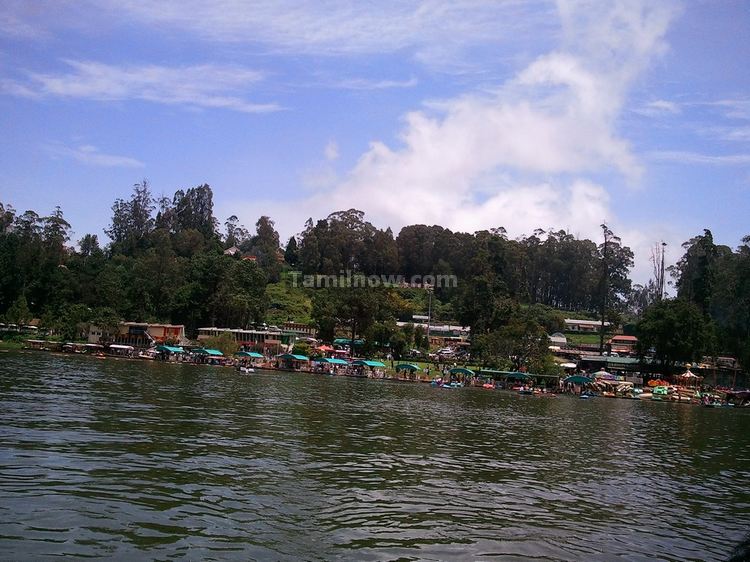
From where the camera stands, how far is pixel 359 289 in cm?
8312

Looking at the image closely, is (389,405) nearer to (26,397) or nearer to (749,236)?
(26,397)

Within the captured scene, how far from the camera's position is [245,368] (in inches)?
2522

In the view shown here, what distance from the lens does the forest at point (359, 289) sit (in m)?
75.9

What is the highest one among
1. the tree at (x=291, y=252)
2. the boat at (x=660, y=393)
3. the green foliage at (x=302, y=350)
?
the tree at (x=291, y=252)

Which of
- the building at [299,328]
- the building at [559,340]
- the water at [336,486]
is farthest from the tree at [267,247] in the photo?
the water at [336,486]

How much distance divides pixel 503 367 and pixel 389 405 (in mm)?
36538

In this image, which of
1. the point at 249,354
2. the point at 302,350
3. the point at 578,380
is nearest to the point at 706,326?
the point at 578,380

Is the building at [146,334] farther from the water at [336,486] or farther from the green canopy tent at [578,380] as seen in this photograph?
the water at [336,486]

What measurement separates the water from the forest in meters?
47.8

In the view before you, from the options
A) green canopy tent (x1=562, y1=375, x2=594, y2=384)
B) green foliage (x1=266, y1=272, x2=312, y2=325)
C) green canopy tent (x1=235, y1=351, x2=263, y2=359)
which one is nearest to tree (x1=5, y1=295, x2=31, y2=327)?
green canopy tent (x1=235, y1=351, x2=263, y2=359)

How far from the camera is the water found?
35.9ft

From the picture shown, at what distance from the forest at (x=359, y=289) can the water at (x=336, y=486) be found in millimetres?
47834

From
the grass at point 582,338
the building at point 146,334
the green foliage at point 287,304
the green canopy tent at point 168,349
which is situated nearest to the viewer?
the green canopy tent at point 168,349

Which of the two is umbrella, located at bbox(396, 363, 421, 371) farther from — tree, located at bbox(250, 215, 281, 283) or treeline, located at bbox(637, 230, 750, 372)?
tree, located at bbox(250, 215, 281, 283)
